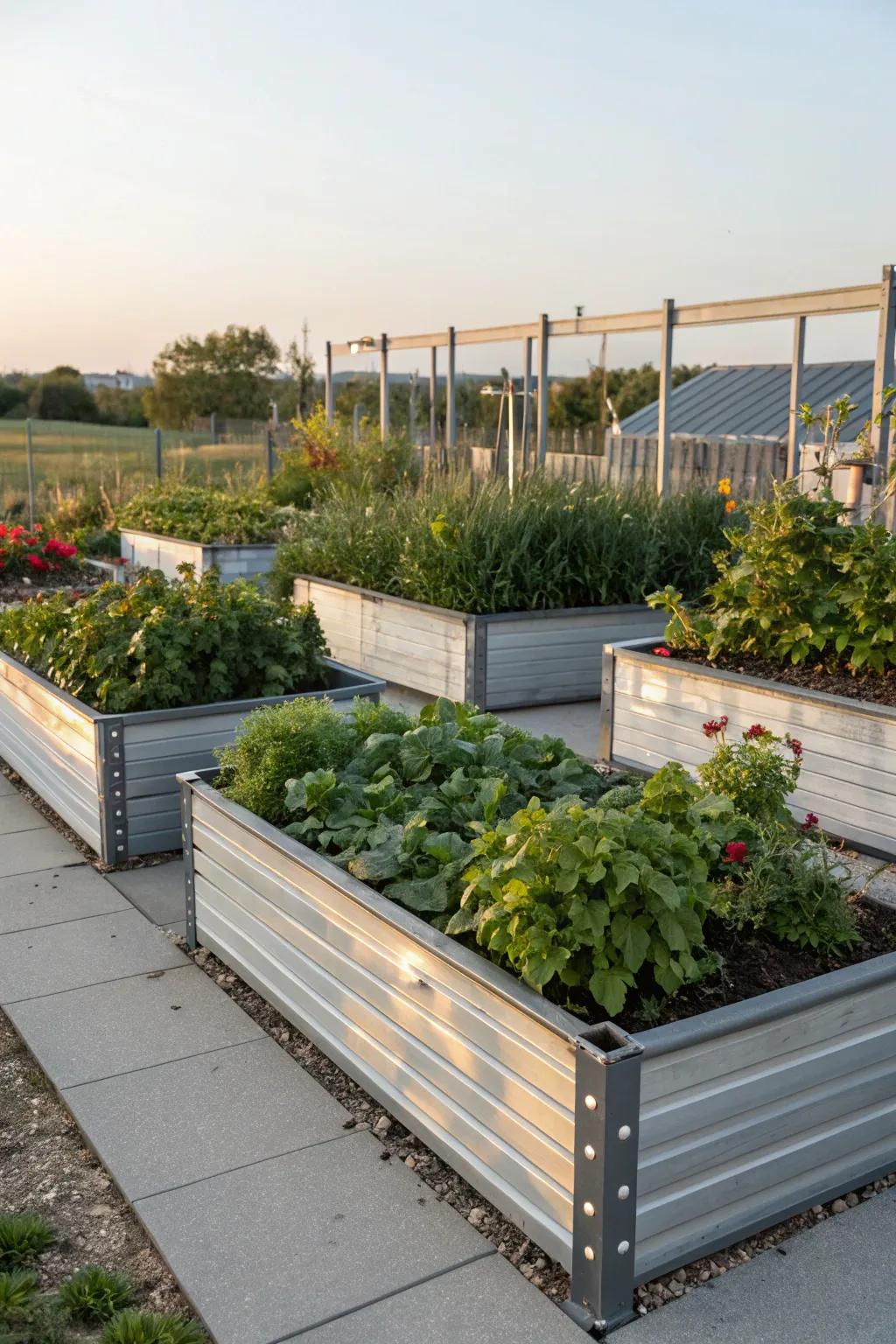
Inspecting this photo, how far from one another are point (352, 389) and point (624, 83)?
29080 mm

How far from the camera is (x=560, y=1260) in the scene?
231 cm

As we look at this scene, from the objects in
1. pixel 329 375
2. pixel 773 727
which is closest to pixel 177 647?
pixel 773 727

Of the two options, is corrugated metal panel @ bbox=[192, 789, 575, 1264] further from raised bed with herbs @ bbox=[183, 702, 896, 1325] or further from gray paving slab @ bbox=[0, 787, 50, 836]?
gray paving slab @ bbox=[0, 787, 50, 836]

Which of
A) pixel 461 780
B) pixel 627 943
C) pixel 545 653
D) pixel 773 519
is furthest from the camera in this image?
pixel 545 653

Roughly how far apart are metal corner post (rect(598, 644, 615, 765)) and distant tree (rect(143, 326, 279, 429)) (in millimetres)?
41582

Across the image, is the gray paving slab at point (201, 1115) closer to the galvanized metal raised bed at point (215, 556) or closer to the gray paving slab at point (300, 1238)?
the gray paving slab at point (300, 1238)

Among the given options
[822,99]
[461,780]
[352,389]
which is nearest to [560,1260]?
[461,780]

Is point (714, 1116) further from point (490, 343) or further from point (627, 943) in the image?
point (490, 343)

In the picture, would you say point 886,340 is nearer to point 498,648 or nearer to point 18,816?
point 498,648

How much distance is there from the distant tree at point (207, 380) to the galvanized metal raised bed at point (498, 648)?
39.6 meters

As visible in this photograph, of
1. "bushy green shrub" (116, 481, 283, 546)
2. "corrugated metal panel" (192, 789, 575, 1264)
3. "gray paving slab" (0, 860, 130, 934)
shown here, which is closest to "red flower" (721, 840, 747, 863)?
"corrugated metal panel" (192, 789, 575, 1264)

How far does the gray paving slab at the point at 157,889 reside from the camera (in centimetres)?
422

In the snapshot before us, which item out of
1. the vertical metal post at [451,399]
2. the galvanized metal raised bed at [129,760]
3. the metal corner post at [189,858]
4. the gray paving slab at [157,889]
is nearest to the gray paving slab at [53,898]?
the gray paving slab at [157,889]

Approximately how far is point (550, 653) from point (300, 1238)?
15.9 ft
